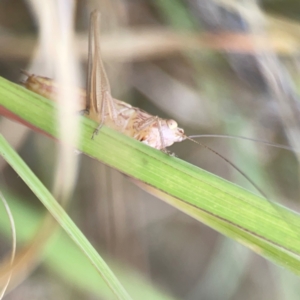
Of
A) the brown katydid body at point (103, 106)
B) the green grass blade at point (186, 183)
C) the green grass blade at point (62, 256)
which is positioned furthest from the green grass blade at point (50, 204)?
the green grass blade at point (62, 256)

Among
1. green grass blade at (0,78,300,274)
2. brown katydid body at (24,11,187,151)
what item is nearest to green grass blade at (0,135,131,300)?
green grass blade at (0,78,300,274)

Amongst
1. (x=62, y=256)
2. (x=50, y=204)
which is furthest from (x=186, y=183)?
Answer: (x=62, y=256)

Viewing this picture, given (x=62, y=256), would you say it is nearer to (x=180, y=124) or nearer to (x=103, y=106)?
(x=103, y=106)

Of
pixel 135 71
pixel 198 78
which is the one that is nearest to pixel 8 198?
pixel 135 71

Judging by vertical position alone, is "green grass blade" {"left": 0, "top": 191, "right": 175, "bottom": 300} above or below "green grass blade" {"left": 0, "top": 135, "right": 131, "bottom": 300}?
below

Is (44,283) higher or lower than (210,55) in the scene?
lower

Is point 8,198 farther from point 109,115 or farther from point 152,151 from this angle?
point 152,151

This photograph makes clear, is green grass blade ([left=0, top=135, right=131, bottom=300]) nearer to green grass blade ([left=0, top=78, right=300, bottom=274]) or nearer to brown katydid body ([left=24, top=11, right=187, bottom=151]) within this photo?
green grass blade ([left=0, top=78, right=300, bottom=274])
